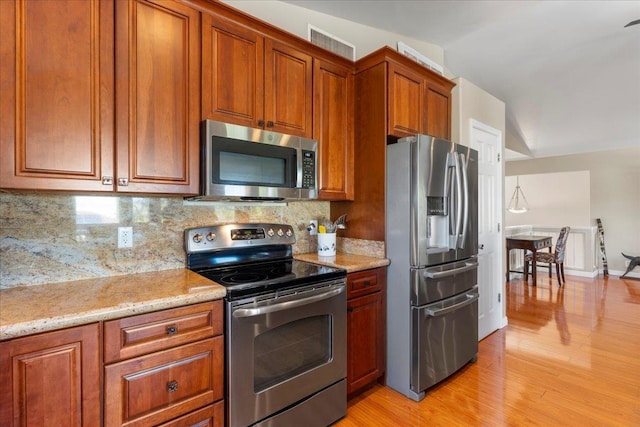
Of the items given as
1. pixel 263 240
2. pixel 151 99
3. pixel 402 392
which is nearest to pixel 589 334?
pixel 402 392

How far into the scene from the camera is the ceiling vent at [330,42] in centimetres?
257

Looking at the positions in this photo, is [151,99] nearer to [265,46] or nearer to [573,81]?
[265,46]

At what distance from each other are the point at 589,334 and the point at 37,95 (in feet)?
15.5

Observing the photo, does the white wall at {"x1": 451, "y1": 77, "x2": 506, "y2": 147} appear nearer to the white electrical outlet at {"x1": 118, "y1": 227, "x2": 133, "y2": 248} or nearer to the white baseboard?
the white electrical outlet at {"x1": 118, "y1": 227, "x2": 133, "y2": 248}

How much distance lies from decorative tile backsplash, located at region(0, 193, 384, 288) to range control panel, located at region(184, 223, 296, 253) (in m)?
0.09

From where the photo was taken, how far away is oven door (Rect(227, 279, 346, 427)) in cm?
148

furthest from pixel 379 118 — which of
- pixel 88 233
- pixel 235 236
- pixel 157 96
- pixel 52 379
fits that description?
pixel 52 379

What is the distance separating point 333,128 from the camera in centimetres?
239

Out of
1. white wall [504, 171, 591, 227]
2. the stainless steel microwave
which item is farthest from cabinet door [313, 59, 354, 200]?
white wall [504, 171, 591, 227]

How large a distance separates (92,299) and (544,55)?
17.4 ft

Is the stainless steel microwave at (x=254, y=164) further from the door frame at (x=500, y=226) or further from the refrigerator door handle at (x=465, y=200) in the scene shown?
the door frame at (x=500, y=226)

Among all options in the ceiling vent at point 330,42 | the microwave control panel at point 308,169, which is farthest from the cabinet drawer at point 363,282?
the ceiling vent at point 330,42

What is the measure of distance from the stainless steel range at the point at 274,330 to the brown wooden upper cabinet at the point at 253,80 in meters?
0.73

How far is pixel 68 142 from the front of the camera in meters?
1.38
